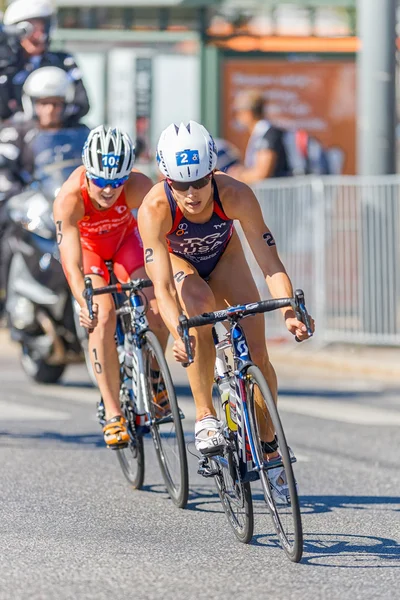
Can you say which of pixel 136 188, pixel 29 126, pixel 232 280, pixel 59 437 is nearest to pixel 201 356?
pixel 232 280

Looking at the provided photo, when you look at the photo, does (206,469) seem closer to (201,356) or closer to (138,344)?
(201,356)

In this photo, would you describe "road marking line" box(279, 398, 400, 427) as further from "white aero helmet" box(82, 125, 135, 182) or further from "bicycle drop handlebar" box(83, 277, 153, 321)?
"white aero helmet" box(82, 125, 135, 182)

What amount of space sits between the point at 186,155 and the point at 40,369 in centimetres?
565

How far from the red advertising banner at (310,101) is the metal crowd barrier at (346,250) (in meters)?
3.77

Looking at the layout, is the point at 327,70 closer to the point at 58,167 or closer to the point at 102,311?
the point at 58,167

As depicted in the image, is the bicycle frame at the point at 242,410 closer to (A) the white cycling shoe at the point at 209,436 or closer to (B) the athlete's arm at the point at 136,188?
(A) the white cycling shoe at the point at 209,436

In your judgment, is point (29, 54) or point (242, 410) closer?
point (242, 410)

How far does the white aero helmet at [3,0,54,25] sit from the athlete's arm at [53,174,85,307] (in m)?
5.31

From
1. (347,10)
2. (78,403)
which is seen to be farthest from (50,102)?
(347,10)

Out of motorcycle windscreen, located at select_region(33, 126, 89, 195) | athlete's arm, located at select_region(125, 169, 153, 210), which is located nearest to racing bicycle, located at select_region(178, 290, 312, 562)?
athlete's arm, located at select_region(125, 169, 153, 210)

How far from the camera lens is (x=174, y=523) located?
22.8 feet

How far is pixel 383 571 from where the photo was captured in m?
6.00

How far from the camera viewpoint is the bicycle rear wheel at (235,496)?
6.45 metres

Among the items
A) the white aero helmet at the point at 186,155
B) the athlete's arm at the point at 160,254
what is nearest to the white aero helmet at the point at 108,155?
the athlete's arm at the point at 160,254
